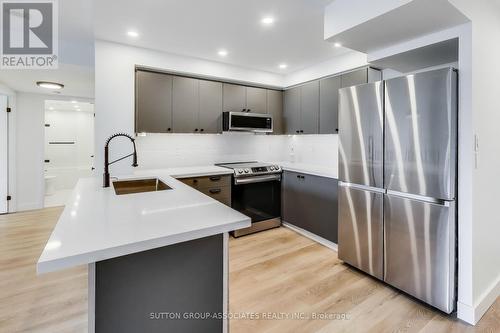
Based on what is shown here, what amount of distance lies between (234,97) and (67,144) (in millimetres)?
5669

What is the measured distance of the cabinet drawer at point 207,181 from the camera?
10.6ft

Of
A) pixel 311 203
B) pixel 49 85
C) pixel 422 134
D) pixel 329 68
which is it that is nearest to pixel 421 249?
pixel 422 134

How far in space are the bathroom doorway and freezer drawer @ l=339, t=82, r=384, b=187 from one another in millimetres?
6369

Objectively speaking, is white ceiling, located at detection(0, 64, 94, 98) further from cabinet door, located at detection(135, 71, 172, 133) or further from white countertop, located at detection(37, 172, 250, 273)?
white countertop, located at detection(37, 172, 250, 273)

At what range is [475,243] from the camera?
191 centimetres

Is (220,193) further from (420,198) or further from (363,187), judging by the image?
(420,198)

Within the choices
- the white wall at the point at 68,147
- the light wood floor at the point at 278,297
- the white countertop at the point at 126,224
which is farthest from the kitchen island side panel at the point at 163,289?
the white wall at the point at 68,147

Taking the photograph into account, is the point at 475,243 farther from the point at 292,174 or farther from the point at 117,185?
the point at 117,185

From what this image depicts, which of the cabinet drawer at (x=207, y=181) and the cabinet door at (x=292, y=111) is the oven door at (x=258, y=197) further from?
the cabinet door at (x=292, y=111)

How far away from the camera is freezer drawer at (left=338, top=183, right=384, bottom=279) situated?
2.37 metres

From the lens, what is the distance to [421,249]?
80.8 inches

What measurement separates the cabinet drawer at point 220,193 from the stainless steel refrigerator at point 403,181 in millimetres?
1463

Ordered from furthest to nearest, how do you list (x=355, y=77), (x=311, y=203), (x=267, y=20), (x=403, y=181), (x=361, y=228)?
(x=311, y=203) < (x=355, y=77) < (x=361, y=228) < (x=267, y=20) < (x=403, y=181)

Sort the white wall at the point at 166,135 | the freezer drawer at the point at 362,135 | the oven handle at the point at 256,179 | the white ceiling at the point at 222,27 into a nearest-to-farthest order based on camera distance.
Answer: the white ceiling at the point at 222,27 < the freezer drawer at the point at 362,135 < the white wall at the point at 166,135 < the oven handle at the point at 256,179
